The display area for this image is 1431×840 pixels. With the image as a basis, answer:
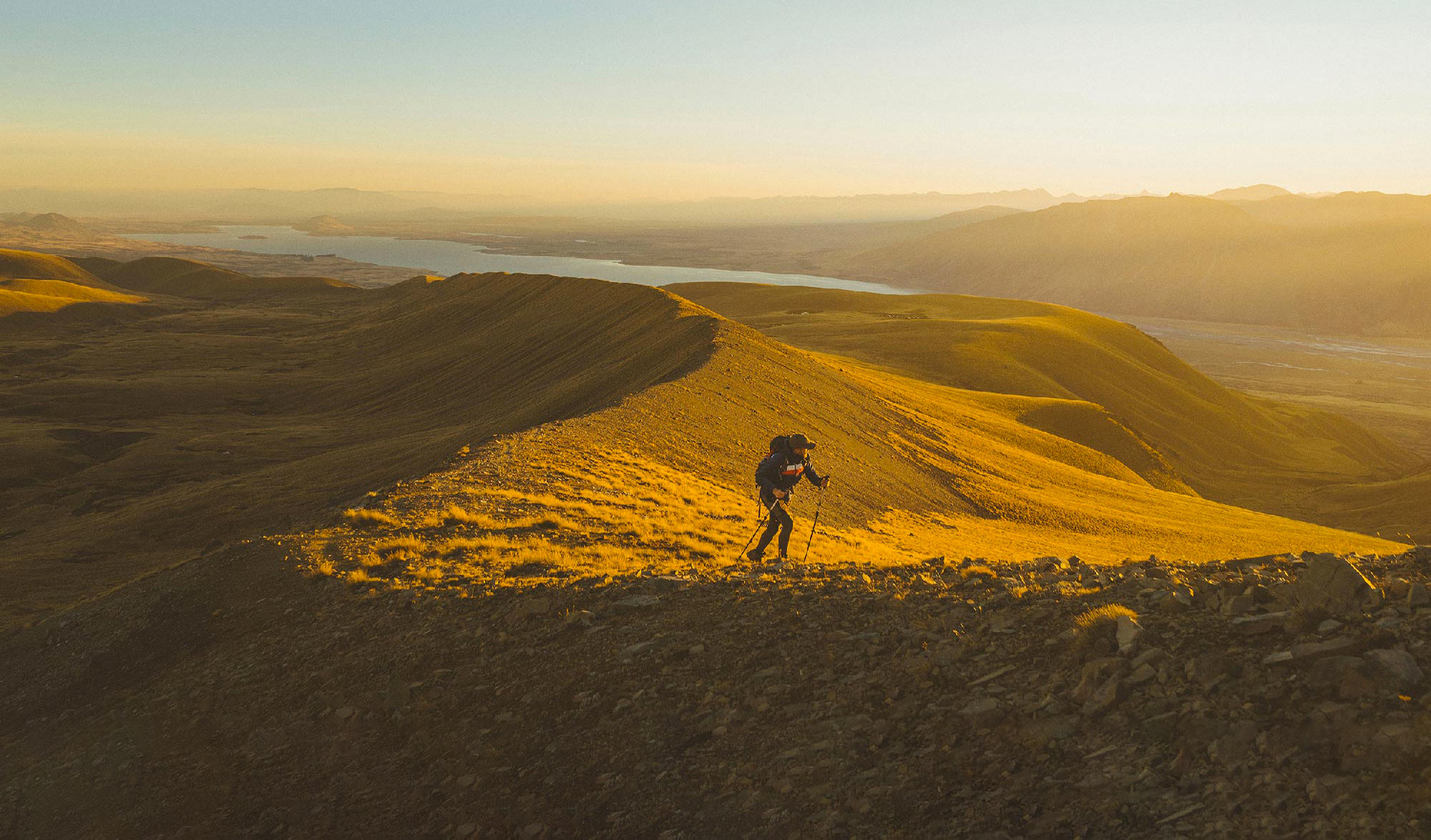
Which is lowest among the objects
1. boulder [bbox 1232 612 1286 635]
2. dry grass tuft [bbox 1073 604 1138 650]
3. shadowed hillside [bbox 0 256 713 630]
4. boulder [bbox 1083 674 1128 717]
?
shadowed hillside [bbox 0 256 713 630]

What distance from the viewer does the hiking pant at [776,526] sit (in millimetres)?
11773

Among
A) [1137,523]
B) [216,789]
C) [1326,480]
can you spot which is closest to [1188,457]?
[1326,480]

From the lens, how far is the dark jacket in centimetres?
1142

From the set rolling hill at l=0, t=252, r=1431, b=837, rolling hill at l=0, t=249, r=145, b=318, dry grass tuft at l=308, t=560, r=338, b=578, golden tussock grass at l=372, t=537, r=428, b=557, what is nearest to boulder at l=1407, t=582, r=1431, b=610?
rolling hill at l=0, t=252, r=1431, b=837

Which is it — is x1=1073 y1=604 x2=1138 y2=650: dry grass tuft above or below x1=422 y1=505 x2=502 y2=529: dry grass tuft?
above

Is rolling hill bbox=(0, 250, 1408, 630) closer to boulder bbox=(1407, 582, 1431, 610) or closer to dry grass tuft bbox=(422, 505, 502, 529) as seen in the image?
dry grass tuft bbox=(422, 505, 502, 529)

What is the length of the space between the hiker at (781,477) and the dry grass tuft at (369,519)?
232 inches

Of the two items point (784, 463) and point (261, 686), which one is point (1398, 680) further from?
point (261, 686)

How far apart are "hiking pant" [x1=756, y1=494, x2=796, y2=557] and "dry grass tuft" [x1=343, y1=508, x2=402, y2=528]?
589cm

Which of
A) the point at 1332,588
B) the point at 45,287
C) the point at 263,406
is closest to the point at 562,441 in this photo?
the point at 1332,588

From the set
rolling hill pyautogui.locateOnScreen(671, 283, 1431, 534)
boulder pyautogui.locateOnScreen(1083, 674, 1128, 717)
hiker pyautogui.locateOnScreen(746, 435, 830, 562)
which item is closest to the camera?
boulder pyautogui.locateOnScreen(1083, 674, 1128, 717)

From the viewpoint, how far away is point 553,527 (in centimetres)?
1284

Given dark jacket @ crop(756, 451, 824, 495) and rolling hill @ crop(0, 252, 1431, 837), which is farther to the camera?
dark jacket @ crop(756, 451, 824, 495)

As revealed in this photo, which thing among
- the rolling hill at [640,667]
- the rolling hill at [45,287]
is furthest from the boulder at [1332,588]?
the rolling hill at [45,287]
